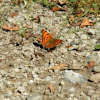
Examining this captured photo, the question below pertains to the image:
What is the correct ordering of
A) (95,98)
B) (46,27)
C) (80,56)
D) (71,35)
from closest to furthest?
(95,98), (80,56), (71,35), (46,27)

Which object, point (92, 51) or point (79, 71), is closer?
point (79, 71)

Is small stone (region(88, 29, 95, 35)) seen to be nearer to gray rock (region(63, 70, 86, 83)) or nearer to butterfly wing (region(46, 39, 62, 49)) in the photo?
butterfly wing (region(46, 39, 62, 49))

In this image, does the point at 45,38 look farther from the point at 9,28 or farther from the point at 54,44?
the point at 9,28

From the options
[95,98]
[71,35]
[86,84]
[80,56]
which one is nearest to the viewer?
[95,98]

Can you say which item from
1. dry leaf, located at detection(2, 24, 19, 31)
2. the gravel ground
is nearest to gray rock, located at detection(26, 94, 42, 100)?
the gravel ground

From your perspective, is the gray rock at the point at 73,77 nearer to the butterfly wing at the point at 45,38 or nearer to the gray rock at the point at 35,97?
the gray rock at the point at 35,97

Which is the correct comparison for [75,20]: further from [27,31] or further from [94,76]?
[94,76]

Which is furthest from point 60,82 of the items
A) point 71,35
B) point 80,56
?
point 71,35

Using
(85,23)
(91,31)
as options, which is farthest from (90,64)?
(85,23)
